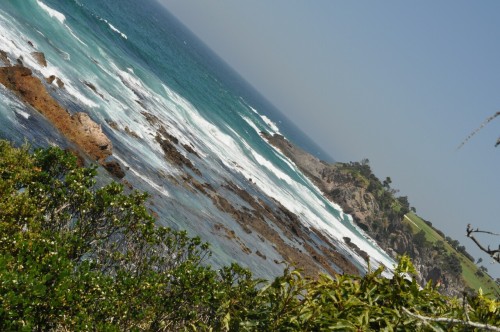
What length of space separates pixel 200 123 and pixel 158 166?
30.6 meters

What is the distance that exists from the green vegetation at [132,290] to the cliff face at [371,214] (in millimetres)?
103521

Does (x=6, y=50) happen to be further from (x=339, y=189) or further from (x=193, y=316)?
(x=339, y=189)

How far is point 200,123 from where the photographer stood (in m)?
63.1

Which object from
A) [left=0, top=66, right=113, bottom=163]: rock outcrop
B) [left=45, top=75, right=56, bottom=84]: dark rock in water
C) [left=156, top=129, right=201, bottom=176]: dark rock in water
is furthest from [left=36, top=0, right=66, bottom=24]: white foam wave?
[left=0, top=66, right=113, bottom=163]: rock outcrop

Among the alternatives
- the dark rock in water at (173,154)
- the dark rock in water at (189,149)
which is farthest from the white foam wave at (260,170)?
the dark rock in water at (173,154)

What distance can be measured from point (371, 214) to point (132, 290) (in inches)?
4698

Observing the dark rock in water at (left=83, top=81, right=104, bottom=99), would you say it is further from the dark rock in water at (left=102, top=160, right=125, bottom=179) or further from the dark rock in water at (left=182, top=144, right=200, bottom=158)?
the dark rock in water at (left=102, top=160, right=125, bottom=179)

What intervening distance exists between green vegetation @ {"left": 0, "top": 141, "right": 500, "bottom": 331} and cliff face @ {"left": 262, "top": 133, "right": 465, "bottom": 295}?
10352cm

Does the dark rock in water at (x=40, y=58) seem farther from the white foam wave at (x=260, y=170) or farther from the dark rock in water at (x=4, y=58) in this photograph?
the white foam wave at (x=260, y=170)

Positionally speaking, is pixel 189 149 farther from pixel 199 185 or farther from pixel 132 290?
pixel 132 290

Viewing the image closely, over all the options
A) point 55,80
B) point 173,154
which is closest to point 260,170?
point 173,154

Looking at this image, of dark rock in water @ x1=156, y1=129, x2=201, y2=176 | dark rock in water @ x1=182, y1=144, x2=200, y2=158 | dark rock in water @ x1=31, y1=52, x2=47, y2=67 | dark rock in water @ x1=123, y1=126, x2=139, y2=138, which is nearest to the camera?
dark rock in water @ x1=31, y1=52, x2=47, y2=67

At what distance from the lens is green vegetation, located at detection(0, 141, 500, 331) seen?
12.8 feet

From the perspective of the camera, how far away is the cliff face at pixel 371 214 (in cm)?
11638
